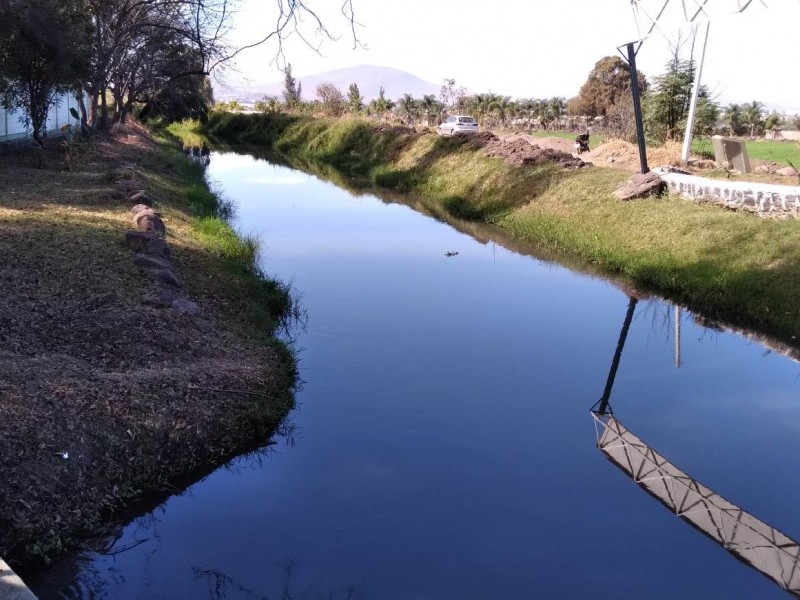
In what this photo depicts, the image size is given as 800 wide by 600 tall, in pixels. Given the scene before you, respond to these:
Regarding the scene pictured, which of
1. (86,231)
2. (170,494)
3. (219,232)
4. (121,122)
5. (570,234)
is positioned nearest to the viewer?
(170,494)

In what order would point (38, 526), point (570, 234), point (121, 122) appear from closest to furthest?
point (38, 526)
point (570, 234)
point (121, 122)

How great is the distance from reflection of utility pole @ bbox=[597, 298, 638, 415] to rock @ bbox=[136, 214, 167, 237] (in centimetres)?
655

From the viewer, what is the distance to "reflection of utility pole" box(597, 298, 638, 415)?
7785mm

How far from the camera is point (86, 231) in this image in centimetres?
1014

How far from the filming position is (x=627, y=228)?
577 inches

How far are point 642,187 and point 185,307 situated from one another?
1071 centimetres

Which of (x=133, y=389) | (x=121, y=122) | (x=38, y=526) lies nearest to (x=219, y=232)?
(x=133, y=389)

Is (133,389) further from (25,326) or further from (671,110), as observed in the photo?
(671,110)

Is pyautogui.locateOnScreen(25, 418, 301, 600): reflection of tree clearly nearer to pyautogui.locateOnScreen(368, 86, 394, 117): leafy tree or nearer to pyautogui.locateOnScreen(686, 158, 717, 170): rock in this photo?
pyautogui.locateOnScreen(686, 158, 717, 170): rock

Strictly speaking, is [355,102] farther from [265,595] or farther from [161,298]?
[265,595]

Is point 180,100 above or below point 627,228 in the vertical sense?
above

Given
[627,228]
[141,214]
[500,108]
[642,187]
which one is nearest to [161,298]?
[141,214]

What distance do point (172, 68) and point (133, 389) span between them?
30.7 metres

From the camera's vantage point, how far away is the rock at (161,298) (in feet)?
26.3
